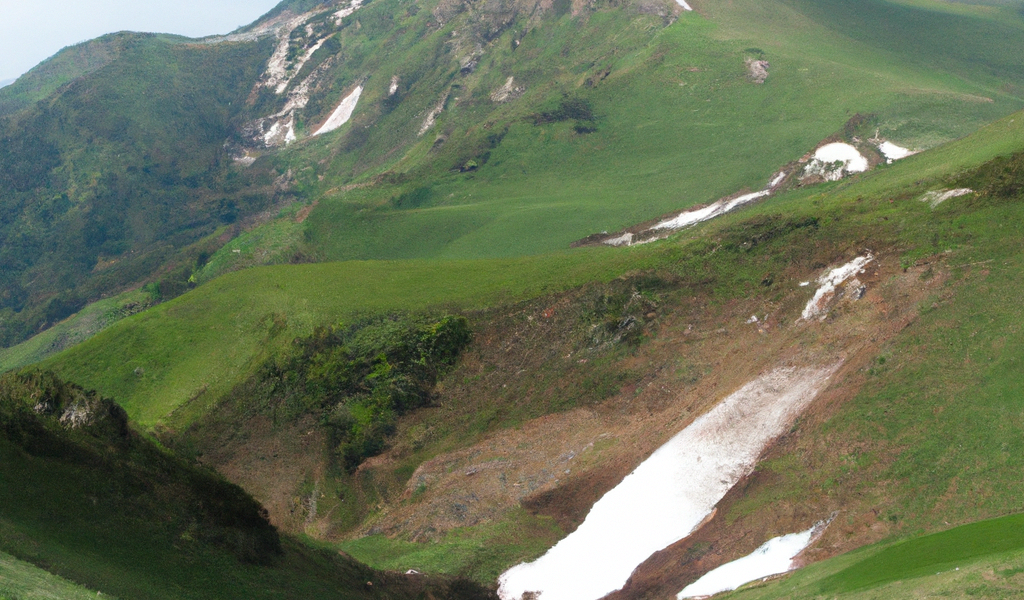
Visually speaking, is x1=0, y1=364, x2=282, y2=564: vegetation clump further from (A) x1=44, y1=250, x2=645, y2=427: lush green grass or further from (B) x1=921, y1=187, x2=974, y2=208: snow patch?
(B) x1=921, y1=187, x2=974, y2=208: snow patch

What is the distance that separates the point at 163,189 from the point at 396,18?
6364 cm

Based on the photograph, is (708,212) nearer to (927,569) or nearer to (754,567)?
(754,567)

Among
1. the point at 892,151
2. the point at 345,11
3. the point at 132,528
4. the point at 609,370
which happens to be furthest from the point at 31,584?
the point at 345,11

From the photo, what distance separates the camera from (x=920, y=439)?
19531 millimetres

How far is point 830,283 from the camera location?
28.4m

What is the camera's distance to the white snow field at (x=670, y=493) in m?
22.5

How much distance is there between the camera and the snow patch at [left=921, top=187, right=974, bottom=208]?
1106 inches

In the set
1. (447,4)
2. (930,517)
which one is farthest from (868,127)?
(447,4)

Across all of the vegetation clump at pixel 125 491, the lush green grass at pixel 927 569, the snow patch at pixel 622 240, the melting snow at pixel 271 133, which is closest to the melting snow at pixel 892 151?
the snow patch at pixel 622 240

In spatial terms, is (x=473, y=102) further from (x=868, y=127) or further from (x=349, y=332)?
(x=349, y=332)

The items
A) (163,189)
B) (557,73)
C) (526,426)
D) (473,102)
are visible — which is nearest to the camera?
(526,426)

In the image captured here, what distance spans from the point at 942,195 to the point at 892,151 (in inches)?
1081

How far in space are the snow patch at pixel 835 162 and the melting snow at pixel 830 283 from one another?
26.0 meters

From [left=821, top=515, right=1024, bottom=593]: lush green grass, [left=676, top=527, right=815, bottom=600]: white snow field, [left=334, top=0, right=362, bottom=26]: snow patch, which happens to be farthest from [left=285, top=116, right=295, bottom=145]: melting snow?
[left=821, top=515, right=1024, bottom=593]: lush green grass
